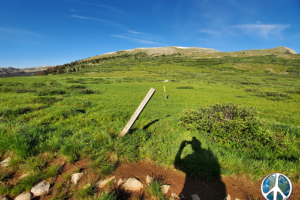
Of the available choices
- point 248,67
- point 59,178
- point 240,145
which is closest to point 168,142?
point 240,145

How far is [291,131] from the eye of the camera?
22.5 ft

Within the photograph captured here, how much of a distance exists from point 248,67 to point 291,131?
343 ft

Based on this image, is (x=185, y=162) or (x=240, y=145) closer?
(x=185, y=162)

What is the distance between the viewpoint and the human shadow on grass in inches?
129

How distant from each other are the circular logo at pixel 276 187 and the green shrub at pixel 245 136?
10.2 feet

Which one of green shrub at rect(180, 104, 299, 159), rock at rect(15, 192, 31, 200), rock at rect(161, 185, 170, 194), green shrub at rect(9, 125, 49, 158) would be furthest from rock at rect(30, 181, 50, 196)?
green shrub at rect(180, 104, 299, 159)

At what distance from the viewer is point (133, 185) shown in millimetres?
3328

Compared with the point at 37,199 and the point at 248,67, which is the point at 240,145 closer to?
the point at 37,199

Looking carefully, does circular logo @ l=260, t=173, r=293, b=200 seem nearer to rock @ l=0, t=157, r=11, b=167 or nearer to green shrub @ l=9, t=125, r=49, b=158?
green shrub @ l=9, t=125, r=49, b=158

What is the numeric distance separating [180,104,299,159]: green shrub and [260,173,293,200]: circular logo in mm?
3109

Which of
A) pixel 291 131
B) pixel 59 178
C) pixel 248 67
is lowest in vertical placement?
pixel 291 131

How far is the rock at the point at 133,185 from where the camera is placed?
3.28 m

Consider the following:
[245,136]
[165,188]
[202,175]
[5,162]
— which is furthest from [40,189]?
[245,136]

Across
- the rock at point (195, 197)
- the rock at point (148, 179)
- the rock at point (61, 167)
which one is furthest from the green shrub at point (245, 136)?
the rock at point (61, 167)
